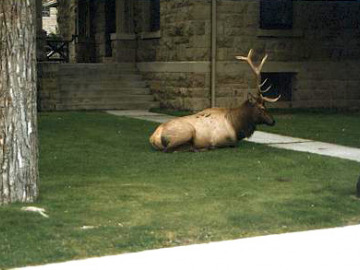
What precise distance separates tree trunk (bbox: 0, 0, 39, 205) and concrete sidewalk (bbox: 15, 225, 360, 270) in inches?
91.6

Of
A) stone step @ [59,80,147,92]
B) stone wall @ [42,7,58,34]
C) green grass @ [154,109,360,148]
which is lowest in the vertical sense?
green grass @ [154,109,360,148]

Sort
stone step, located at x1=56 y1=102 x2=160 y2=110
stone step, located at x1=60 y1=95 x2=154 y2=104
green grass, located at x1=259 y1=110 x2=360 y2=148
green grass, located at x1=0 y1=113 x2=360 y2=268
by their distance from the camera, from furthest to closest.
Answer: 1. stone step, located at x1=60 y1=95 x2=154 y2=104
2. stone step, located at x1=56 y1=102 x2=160 y2=110
3. green grass, located at x1=259 y1=110 x2=360 y2=148
4. green grass, located at x1=0 y1=113 x2=360 y2=268

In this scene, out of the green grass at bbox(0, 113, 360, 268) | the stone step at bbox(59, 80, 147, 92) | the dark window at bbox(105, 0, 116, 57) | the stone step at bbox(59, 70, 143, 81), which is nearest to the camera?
the green grass at bbox(0, 113, 360, 268)

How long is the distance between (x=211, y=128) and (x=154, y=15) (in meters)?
10.5

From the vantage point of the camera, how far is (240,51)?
1900cm

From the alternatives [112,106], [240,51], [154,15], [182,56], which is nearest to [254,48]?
[240,51]

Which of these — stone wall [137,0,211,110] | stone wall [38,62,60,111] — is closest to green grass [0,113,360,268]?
stone wall [137,0,211,110]

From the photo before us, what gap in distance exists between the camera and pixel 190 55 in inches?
749

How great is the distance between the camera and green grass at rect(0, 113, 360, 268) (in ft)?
21.1

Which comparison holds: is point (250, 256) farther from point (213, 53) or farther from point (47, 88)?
point (47, 88)

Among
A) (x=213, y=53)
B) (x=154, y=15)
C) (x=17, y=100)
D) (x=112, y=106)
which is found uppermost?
(x=154, y=15)

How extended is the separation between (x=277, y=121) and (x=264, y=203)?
361 inches

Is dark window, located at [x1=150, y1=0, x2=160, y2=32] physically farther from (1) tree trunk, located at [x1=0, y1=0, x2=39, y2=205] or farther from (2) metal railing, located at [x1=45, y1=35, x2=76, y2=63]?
(1) tree trunk, located at [x1=0, y1=0, x2=39, y2=205]

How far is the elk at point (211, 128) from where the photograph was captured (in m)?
11.8
